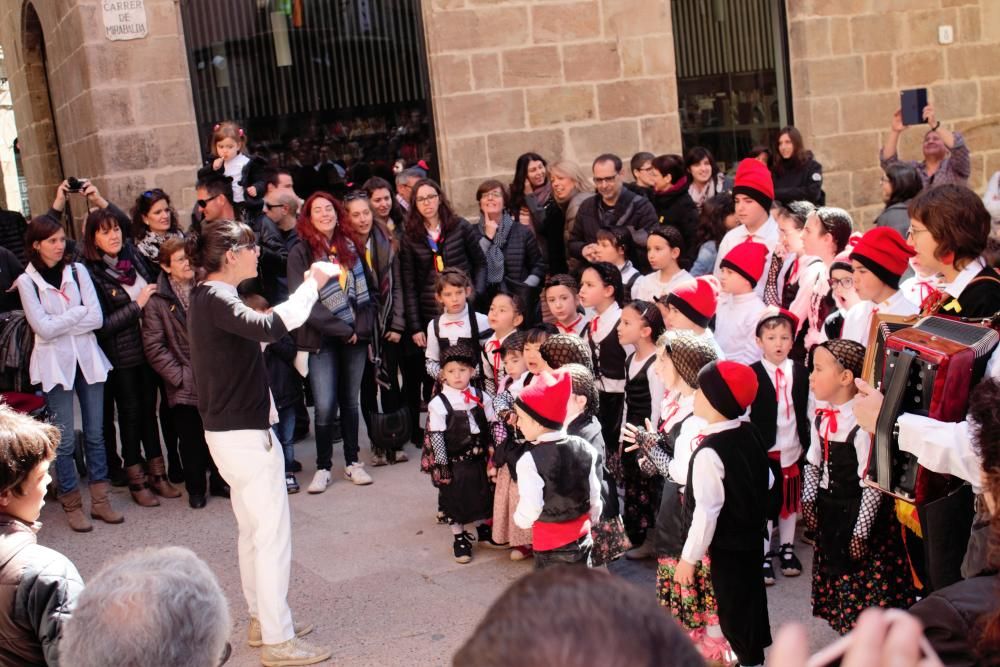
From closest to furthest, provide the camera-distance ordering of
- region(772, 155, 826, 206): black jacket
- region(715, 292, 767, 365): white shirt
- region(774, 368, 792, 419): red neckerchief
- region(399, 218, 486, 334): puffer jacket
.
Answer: region(774, 368, 792, 419): red neckerchief
region(715, 292, 767, 365): white shirt
region(399, 218, 486, 334): puffer jacket
region(772, 155, 826, 206): black jacket

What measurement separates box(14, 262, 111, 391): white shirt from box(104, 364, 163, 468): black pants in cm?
28

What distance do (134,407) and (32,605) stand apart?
4513mm

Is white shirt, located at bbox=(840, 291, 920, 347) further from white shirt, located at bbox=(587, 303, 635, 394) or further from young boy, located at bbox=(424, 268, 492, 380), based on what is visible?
young boy, located at bbox=(424, 268, 492, 380)

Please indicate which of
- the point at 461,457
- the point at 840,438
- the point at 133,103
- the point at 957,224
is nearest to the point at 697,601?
the point at 840,438

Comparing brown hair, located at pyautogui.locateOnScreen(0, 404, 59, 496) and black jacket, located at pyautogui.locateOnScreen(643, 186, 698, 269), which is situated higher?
black jacket, located at pyautogui.locateOnScreen(643, 186, 698, 269)

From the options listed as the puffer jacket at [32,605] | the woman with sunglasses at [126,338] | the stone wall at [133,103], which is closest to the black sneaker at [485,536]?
the woman with sunglasses at [126,338]

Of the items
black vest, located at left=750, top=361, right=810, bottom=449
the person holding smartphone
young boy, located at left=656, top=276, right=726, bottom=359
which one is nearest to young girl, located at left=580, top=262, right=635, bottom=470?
young boy, located at left=656, top=276, right=726, bottom=359

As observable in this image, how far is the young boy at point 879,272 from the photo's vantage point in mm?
5297

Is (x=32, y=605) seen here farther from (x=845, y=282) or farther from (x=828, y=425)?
(x=845, y=282)

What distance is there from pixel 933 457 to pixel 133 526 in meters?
5.07

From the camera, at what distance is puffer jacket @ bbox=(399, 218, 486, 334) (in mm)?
7930

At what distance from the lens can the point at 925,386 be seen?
12.2 ft

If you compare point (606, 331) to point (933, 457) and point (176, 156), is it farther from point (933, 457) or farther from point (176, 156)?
point (176, 156)

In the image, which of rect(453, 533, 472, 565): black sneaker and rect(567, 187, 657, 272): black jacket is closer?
rect(453, 533, 472, 565): black sneaker
